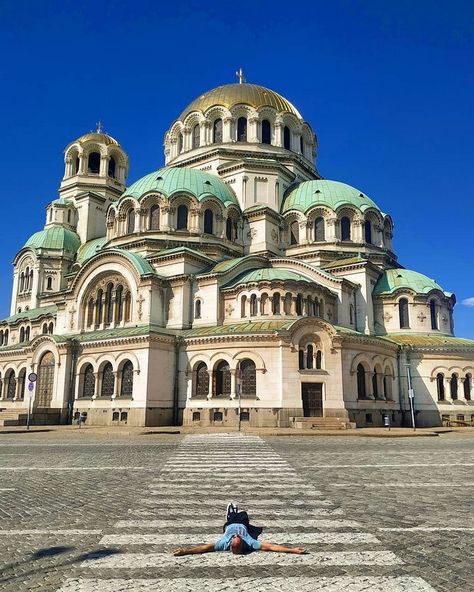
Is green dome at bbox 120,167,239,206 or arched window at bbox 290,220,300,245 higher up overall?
green dome at bbox 120,167,239,206

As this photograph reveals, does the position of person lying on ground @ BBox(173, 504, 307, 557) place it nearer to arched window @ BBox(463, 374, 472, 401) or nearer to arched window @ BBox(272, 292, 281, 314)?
arched window @ BBox(272, 292, 281, 314)

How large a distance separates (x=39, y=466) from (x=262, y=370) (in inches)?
835

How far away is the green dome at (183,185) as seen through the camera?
4631 cm

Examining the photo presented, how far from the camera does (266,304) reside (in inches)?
1537

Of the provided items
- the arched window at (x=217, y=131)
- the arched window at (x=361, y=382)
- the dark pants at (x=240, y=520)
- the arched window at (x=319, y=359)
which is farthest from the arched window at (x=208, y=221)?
the dark pants at (x=240, y=520)

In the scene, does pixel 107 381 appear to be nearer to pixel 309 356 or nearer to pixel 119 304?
pixel 119 304

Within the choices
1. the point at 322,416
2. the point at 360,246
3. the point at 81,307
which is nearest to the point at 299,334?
the point at 322,416

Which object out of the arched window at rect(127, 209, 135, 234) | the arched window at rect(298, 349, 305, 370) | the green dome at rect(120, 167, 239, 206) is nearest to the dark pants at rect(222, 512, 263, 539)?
the arched window at rect(298, 349, 305, 370)

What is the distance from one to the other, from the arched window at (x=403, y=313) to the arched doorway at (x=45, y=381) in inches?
1187

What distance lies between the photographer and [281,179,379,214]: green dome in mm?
49331

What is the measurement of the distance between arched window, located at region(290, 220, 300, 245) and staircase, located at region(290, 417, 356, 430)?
2013 cm

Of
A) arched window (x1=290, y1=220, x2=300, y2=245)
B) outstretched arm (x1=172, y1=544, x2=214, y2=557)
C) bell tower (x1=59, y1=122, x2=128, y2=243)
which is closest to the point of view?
outstretched arm (x1=172, y1=544, x2=214, y2=557)

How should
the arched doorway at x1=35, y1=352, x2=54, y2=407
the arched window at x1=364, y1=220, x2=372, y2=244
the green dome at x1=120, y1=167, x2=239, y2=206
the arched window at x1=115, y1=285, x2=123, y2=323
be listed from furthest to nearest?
the arched window at x1=364, y1=220, x2=372, y2=244
the green dome at x1=120, y1=167, x2=239, y2=206
the arched doorway at x1=35, y1=352, x2=54, y2=407
the arched window at x1=115, y1=285, x2=123, y2=323

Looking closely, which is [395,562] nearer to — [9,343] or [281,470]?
[281,470]
